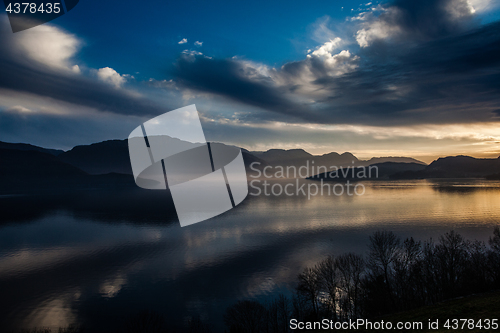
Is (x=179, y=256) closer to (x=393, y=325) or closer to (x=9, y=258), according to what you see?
(x=9, y=258)

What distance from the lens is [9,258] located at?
41.5m

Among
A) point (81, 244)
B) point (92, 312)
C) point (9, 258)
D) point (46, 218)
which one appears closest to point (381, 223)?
point (92, 312)

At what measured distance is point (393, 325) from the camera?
50.6 feet

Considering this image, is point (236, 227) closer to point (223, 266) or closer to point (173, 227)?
point (173, 227)

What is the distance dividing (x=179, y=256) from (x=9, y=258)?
28158 mm

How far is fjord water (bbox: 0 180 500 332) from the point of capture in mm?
25359

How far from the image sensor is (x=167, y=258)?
40062 mm

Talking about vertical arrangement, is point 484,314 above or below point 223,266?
above

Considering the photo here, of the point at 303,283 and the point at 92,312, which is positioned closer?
the point at 92,312

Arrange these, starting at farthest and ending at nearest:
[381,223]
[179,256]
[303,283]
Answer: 1. [381,223]
2. [179,256]
3. [303,283]

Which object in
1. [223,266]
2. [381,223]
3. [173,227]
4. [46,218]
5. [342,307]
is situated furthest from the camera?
[46,218]

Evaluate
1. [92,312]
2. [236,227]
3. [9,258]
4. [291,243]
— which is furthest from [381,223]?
[9,258]

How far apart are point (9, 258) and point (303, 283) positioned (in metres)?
47.5

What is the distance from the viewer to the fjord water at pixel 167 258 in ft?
83.2
